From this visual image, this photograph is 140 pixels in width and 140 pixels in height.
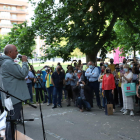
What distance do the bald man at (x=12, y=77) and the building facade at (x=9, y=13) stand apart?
80.7m

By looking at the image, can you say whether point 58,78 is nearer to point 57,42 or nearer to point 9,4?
point 57,42

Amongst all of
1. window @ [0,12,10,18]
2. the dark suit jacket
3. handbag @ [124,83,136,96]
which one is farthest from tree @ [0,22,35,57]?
window @ [0,12,10,18]

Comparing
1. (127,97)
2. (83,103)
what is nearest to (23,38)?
(83,103)

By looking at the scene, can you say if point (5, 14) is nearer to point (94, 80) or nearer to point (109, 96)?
point (94, 80)

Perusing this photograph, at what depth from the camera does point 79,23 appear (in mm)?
12422

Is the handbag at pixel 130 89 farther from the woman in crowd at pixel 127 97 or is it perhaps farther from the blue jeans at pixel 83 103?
the blue jeans at pixel 83 103

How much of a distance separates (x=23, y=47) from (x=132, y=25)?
299 inches

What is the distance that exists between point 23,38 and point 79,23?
176 inches

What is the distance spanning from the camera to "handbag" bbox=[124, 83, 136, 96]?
8234 millimetres

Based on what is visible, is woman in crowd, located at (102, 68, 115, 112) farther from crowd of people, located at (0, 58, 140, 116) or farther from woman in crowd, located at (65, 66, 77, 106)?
woman in crowd, located at (65, 66, 77, 106)

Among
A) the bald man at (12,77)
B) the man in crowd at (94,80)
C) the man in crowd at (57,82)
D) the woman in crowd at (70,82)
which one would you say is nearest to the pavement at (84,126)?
the man in crowd at (94,80)

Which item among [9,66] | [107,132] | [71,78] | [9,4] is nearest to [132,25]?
[71,78]

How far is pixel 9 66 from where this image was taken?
3.83 metres

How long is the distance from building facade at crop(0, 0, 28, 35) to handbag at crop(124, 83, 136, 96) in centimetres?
7775
